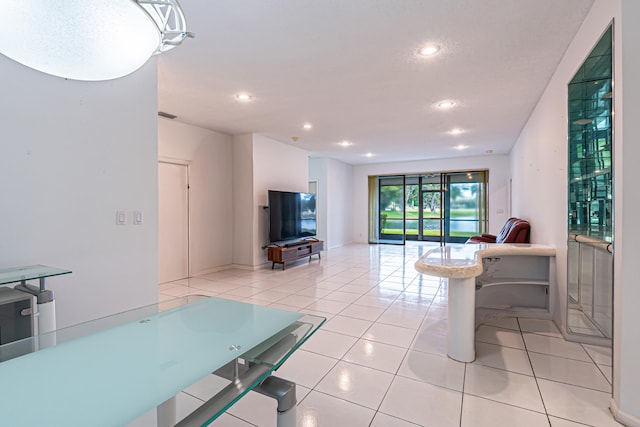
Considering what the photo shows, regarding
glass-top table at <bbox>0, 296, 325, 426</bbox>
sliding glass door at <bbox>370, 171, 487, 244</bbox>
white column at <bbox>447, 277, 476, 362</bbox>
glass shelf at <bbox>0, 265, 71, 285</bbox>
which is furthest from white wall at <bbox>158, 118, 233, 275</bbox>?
sliding glass door at <bbox>370, 171, 487, 244</bbox>

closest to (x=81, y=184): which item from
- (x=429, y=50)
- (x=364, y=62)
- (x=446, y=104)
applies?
(x=364, y=62)

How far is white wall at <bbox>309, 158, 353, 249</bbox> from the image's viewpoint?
850 cm

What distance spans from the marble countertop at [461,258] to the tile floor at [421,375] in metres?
0.72

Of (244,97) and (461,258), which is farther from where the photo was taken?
(244,97)

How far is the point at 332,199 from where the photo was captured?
875 centimetres

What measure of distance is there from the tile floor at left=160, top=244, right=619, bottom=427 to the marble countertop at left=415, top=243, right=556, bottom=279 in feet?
2.37

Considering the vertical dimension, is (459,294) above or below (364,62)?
below

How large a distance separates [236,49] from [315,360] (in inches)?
109

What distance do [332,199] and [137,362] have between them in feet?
26.1

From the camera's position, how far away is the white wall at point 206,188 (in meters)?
5.06

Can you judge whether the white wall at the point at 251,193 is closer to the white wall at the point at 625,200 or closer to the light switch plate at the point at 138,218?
the light switch plate at the point at 138,218

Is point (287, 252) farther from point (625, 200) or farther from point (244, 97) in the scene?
point (625, 200)

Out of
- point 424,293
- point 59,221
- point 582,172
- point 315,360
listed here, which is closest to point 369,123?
point 424,293

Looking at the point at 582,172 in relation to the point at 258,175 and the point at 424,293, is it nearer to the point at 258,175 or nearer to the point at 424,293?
the point at 424,293
